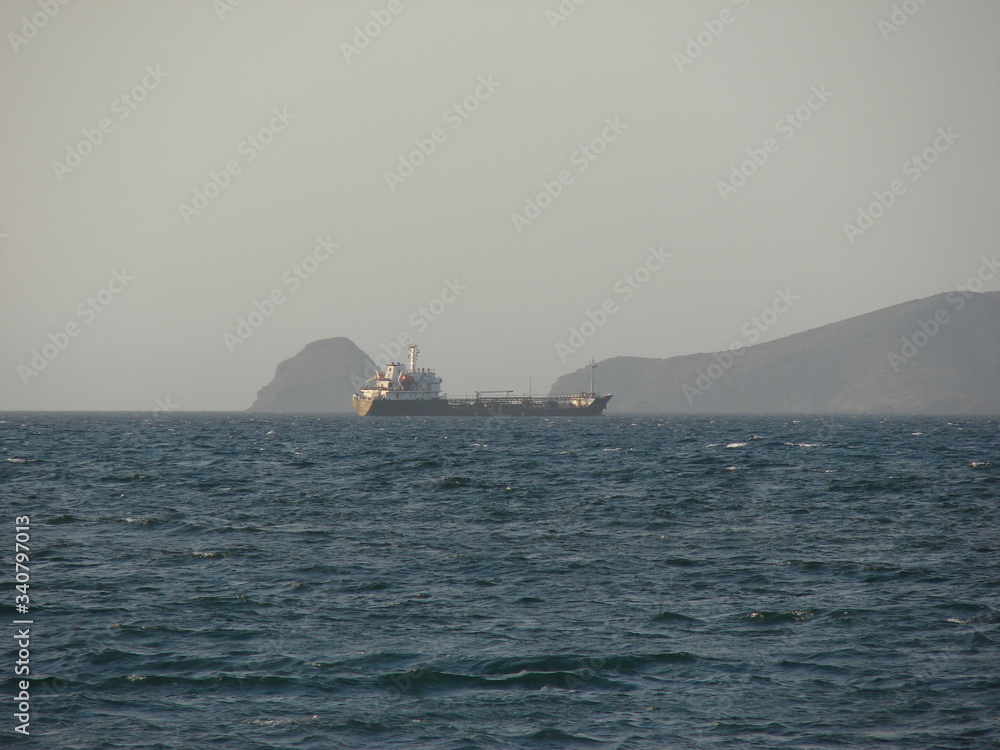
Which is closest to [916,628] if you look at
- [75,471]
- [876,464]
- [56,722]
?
[56,722]

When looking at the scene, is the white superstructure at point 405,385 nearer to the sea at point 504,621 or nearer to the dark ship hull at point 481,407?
the dark ship hull at point 481,407

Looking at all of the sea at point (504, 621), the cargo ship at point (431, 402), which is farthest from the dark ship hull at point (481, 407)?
the sea at point (504, 621)

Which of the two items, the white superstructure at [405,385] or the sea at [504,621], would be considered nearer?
the sea at [504,621]

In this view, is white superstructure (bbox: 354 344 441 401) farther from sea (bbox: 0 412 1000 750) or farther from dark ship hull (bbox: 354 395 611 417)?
sea (bbox: 0 412 1000 750)

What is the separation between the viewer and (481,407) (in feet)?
623

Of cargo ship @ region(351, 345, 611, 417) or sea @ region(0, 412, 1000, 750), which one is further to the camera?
cargo ship @ region(351, 345, 611, 417)

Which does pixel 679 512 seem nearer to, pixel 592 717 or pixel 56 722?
pixel 592 717

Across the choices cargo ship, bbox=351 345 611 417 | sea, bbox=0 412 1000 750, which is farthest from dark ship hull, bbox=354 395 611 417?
sea, bbox=0 412 1000 750

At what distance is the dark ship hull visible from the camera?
183m

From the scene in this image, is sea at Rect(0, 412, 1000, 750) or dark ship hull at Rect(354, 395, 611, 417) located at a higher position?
dark ship hull at Rect(354, 395, 611, 417)

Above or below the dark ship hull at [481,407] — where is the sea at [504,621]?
below

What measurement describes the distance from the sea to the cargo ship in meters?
147

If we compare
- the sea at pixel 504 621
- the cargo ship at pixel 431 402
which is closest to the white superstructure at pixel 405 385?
the cargo ship at pixel 431 402

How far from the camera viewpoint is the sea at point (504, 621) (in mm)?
11852
